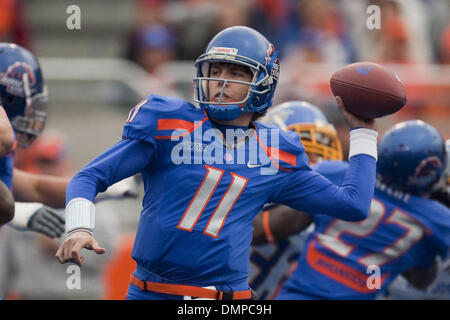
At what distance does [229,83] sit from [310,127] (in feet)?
4.94

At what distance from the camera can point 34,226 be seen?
4.51 meters

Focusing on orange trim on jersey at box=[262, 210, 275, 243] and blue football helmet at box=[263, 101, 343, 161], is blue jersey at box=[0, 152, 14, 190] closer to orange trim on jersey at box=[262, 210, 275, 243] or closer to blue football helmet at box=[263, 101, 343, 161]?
orange trim on jersey at box=[262, 210, 275, 243]

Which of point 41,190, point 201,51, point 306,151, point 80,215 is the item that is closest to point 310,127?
point 306,151

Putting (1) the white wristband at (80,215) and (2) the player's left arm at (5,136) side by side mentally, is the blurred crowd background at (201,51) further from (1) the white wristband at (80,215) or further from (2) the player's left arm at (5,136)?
(1) the white wristband at (80,215)

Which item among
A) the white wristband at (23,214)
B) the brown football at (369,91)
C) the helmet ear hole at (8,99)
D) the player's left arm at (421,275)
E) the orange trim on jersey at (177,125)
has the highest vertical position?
the brown football at (369,91)

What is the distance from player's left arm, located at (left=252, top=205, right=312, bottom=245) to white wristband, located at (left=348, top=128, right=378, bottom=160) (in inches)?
34.0

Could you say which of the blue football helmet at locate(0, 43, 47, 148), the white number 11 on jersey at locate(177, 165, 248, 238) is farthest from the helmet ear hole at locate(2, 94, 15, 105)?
the white number 11 on jersey at locate(177, 165, 248, 238)

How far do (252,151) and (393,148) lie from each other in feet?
4.32

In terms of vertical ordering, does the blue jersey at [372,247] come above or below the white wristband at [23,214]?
below

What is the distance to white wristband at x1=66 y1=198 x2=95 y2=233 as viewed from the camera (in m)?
3.46

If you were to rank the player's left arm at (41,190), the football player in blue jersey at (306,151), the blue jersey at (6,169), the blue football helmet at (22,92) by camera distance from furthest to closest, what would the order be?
the football player in blue jersey at (306,151), the player's left arm at (41,190), the blue football helmet at (22,92), the blue jersey at (6,169)

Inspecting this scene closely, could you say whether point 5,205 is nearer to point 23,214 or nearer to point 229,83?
point 23,214

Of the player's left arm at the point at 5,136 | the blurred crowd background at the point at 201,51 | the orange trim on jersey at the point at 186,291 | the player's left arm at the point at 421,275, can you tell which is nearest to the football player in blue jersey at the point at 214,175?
the orange trim on jersey at the point at 186,291

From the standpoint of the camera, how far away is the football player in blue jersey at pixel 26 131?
4.51m
